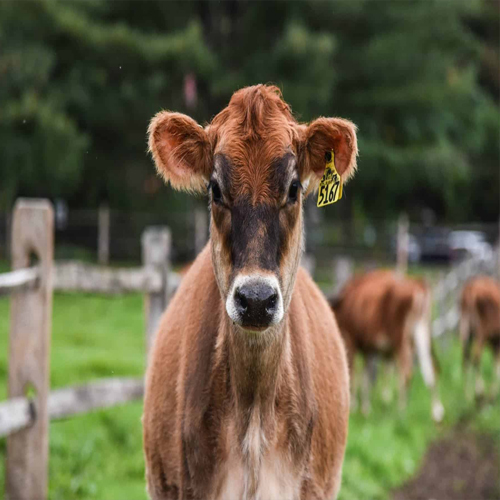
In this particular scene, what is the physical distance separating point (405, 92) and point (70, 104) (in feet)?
30.1

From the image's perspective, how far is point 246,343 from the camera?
335 centimetres

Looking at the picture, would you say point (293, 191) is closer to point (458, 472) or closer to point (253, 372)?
point (253, 372)

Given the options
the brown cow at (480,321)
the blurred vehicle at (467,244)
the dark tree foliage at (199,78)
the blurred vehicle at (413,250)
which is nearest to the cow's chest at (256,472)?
the brown cow at (480,321)

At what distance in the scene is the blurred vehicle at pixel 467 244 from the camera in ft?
87.6

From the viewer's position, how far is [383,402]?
1002 centimetres

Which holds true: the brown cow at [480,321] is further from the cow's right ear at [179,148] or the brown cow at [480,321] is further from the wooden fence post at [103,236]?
the wooden fence post at [103,236]

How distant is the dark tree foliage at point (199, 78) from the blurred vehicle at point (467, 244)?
2792 millimetres

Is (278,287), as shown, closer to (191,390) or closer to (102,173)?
(191,390)

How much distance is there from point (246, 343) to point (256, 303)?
524mm

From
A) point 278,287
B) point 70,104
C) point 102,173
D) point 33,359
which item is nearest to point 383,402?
point 33,359

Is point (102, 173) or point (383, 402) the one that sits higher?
point (102, 173)

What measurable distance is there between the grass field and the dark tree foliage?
7.92 metres

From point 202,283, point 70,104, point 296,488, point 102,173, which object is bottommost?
point 296,488

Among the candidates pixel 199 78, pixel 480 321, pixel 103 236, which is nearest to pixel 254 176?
pixel 480 321
